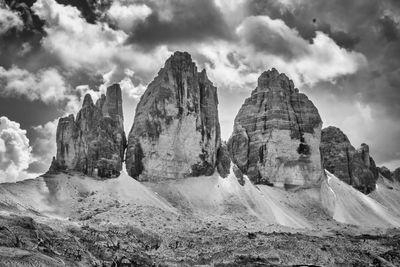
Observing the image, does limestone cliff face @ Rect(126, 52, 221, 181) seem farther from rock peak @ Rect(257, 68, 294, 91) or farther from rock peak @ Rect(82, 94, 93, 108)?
rock peak @ Rect(257, 68, 294, 91)

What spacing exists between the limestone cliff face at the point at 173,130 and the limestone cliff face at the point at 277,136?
924 inches

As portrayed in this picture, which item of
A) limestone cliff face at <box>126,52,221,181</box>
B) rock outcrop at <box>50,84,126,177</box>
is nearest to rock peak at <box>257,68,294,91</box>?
limestone cliff face at <box>126,52,221,181</box>

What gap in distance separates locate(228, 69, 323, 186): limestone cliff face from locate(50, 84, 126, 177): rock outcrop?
50.1 meters

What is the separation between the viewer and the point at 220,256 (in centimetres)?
9269

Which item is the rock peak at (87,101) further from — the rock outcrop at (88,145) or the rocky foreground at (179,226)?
the rocky foreground at (179,226)

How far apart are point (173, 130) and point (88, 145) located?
24232 mm

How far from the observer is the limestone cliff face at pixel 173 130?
149m

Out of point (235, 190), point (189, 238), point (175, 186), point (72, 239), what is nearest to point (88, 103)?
point (175, 186)

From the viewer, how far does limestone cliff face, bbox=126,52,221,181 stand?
489ft

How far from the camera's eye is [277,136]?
178000 millimetres

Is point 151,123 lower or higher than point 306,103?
lower

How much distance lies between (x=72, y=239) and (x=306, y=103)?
119940mm

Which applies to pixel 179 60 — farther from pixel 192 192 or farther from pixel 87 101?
pixel 192 192

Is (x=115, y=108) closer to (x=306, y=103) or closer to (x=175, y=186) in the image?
(x=175, y=186)
